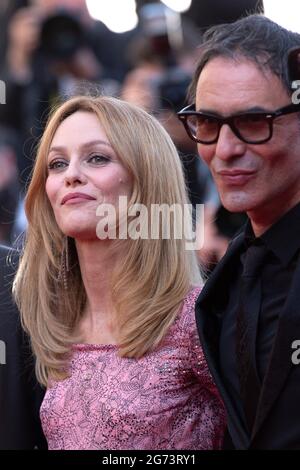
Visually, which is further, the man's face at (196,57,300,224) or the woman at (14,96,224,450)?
the woman at (14,96,224,450)

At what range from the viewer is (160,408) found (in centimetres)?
284

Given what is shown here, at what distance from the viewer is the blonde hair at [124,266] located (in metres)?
3.02

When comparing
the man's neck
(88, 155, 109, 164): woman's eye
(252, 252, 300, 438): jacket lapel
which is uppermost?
(88, 155, 109, 164): woman's eye

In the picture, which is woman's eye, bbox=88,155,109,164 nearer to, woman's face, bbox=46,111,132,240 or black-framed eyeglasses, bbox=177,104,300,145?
woman's face, bbox=46,111,132,240

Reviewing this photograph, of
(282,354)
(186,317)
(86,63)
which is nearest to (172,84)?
(86,63)

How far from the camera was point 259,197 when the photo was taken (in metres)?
2.36

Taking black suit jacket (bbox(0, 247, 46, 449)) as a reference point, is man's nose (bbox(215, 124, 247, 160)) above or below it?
above

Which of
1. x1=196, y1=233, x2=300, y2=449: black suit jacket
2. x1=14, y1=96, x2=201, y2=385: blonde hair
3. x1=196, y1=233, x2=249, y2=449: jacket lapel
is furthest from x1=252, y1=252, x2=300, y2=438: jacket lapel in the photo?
x1=14, y1=96, x2=201, y2=385: blonde hair

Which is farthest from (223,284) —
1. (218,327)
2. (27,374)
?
(27,374)

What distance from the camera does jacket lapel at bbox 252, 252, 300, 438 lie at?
7.43 ft

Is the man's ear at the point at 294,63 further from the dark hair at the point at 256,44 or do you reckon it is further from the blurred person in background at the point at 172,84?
the blurred person in background at the point at 172,84

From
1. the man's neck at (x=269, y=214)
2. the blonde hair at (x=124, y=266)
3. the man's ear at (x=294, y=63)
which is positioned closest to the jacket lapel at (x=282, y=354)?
the man's neck at (x=269, y=214)

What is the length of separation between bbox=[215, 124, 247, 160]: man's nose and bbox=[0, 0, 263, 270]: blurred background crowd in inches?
62.8

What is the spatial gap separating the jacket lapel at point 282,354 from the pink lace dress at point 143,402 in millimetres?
602
